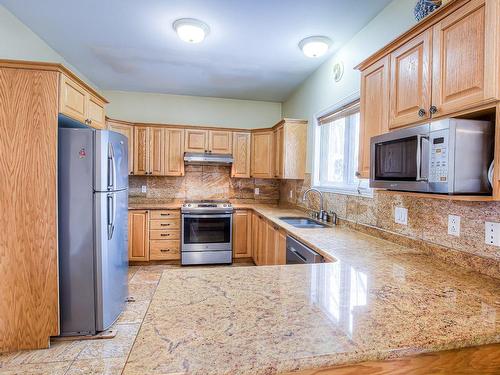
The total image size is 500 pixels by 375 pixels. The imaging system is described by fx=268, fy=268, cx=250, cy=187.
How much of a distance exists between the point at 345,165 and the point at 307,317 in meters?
2.23

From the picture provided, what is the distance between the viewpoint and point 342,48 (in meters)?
2.71

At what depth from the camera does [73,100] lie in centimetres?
212

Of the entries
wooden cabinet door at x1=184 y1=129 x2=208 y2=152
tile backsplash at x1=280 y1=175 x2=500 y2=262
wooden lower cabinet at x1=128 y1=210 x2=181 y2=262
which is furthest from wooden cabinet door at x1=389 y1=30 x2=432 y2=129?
wooden lower cabinet at x1=128 y1=210 x2=181 y2=262

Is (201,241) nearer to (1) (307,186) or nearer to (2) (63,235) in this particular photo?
(1) (307,186)

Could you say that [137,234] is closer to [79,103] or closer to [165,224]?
[165,224]

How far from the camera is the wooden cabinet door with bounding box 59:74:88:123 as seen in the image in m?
1.97

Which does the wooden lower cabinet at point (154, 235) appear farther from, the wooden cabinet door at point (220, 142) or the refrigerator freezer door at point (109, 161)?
the refrigerator freezer door at point (109, 161)

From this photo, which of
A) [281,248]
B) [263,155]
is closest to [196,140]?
[263,155]

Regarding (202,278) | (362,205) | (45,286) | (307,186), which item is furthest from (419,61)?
(45,286)

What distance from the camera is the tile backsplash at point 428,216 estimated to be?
4.37 ft

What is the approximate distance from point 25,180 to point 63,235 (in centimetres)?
47

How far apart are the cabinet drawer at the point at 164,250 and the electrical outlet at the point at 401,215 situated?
3005 mm

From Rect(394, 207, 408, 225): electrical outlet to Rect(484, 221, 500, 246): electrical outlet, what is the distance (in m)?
0.54

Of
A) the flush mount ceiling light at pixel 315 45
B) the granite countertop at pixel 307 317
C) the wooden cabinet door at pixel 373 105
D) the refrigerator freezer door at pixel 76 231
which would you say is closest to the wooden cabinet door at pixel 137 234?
the refrigerator freezer door at pixel 76 231
